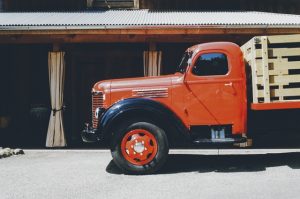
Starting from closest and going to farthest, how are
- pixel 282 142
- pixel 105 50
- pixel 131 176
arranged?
pixel 131 176, pixel 282 142, pixel 105 50

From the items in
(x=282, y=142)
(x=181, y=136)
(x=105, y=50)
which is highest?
(x=105, y=50)

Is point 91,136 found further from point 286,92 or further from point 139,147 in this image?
point 286,92

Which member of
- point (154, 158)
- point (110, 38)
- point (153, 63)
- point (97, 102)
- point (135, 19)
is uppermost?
point (135, 19)

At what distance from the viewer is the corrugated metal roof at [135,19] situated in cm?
898

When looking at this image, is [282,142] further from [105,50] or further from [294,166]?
[105,50]

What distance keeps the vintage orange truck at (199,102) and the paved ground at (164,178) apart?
560mm

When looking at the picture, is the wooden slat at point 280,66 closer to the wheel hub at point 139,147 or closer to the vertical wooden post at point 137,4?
the wheel hub at point 139,147

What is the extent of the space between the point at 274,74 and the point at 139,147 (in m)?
2.73

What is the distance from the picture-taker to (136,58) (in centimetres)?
1149

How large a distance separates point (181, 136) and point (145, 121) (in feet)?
2.31

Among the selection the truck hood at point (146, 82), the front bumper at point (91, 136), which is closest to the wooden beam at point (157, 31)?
the truck hood at point (146, 82)

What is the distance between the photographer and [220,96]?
21.3ft

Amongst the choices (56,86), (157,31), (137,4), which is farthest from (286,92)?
(137,4)

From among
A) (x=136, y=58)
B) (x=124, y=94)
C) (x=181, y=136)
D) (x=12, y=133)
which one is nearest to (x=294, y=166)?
(x=181, y=136)
